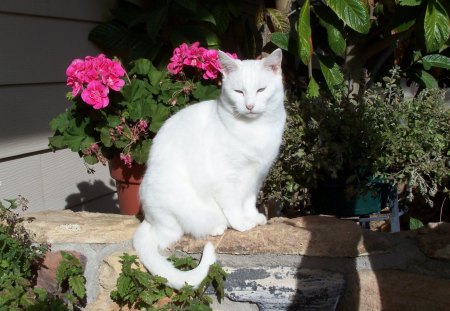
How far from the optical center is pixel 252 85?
1788mm

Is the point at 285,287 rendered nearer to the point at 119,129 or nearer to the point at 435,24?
the point at 119,129

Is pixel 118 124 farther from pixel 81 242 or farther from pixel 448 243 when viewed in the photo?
pixel 448 243

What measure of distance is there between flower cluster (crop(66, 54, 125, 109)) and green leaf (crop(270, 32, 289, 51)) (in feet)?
3.20

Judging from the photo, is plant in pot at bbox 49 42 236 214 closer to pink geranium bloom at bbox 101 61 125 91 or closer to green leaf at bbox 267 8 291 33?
pink geranium bloom at bbox 101 61 125 91

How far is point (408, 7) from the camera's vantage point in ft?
8.02

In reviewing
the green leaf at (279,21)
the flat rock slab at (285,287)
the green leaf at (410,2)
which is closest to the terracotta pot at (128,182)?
the flat rock slab at (285,287)

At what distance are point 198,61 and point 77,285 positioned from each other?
44.5 inches

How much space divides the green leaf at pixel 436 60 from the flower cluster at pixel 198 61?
4.47 ft

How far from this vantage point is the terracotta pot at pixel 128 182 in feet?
7.41

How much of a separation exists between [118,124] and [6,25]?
31.9 inches

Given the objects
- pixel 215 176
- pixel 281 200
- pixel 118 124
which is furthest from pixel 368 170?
→ pixel 118 124

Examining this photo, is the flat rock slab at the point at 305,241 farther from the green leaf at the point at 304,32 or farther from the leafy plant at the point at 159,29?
the leafy plant at the point at 159,29

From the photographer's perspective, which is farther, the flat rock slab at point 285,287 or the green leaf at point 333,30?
the green leaf at point 333,30

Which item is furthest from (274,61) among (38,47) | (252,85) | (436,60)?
(436,60)
